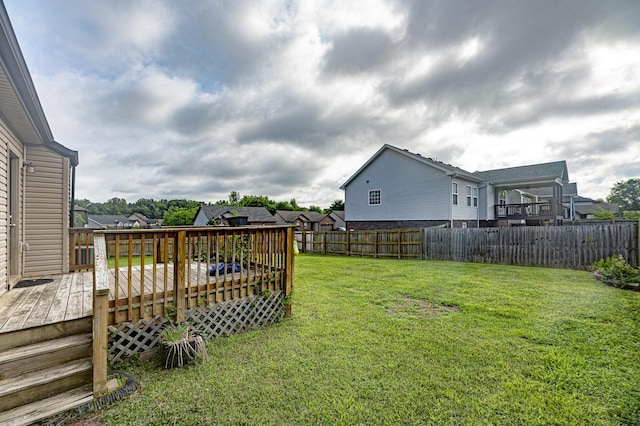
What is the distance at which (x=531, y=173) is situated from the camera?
18.9m

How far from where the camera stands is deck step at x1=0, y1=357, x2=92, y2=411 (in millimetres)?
2320

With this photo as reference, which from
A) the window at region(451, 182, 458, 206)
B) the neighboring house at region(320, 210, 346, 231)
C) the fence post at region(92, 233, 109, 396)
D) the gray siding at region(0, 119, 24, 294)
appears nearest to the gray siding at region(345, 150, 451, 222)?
the window at region(451, 182, 458, 206)

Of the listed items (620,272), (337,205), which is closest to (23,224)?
(620,272)

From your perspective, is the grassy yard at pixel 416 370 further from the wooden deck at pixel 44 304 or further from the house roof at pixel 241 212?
the house roof at pixel 241 212

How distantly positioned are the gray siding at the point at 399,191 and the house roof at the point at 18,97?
1659 centimetres

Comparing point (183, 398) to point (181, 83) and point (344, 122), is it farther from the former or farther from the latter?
point (344, 122)

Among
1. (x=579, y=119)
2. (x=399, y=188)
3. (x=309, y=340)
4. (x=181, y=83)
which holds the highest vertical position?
(x=181, y=83)

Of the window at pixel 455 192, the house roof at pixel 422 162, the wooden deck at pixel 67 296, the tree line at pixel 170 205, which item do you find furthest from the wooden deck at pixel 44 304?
the tree line at pixel 170 205

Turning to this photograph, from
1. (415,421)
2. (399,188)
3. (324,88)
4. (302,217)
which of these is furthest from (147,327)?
(302,217)

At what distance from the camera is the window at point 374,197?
19.5 metres

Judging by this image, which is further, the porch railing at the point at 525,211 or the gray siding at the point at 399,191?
the porch railing at the point at 525,211

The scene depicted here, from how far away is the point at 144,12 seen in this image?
20.4ft

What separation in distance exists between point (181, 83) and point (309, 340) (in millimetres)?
9289

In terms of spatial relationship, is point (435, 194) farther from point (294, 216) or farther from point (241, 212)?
point (294, 216)
